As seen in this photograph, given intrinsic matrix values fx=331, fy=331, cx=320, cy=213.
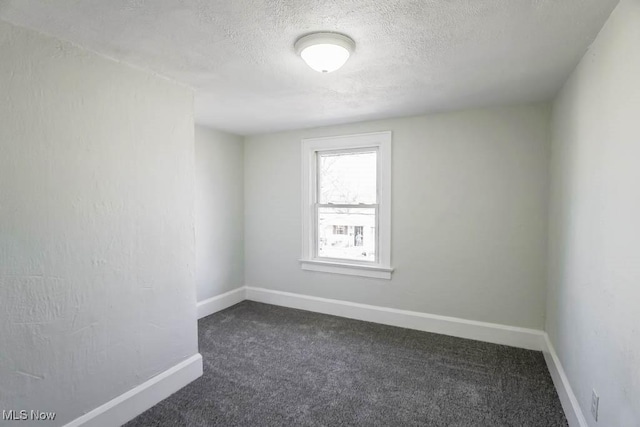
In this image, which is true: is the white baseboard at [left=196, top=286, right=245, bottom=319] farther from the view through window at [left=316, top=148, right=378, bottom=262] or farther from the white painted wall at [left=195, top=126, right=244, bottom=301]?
the view through window at [left=316, top=148, right=378, bottom=262]

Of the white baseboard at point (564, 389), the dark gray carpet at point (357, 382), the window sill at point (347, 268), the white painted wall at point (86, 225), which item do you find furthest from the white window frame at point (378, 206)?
the white painted wall at point (86, 225)

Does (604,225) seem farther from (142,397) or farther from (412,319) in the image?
(142,397)

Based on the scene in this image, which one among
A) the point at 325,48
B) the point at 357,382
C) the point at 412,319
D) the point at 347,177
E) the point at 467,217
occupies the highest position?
the point at 325,48

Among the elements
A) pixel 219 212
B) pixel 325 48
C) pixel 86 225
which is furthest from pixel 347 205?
pixel 86 225

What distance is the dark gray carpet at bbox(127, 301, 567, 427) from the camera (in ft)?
6.97

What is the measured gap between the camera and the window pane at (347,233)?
3852 millimetres

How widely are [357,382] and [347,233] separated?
1819 mm

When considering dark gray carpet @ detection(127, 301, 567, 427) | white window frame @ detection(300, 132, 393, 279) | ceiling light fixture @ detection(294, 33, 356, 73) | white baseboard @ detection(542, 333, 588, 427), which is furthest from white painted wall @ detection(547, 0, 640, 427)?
white window frame @ detection(300, 132, 393, 279)

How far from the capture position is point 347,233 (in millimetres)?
4012

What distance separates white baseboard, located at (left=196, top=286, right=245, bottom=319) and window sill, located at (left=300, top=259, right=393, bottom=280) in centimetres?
99

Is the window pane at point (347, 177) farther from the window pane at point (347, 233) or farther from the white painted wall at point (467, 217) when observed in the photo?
the white painted wall at point (467, 217)

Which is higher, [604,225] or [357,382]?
[604,225]

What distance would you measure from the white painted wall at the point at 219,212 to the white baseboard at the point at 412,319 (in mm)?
531

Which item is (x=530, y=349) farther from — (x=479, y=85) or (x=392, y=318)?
(x=479, y=85)
